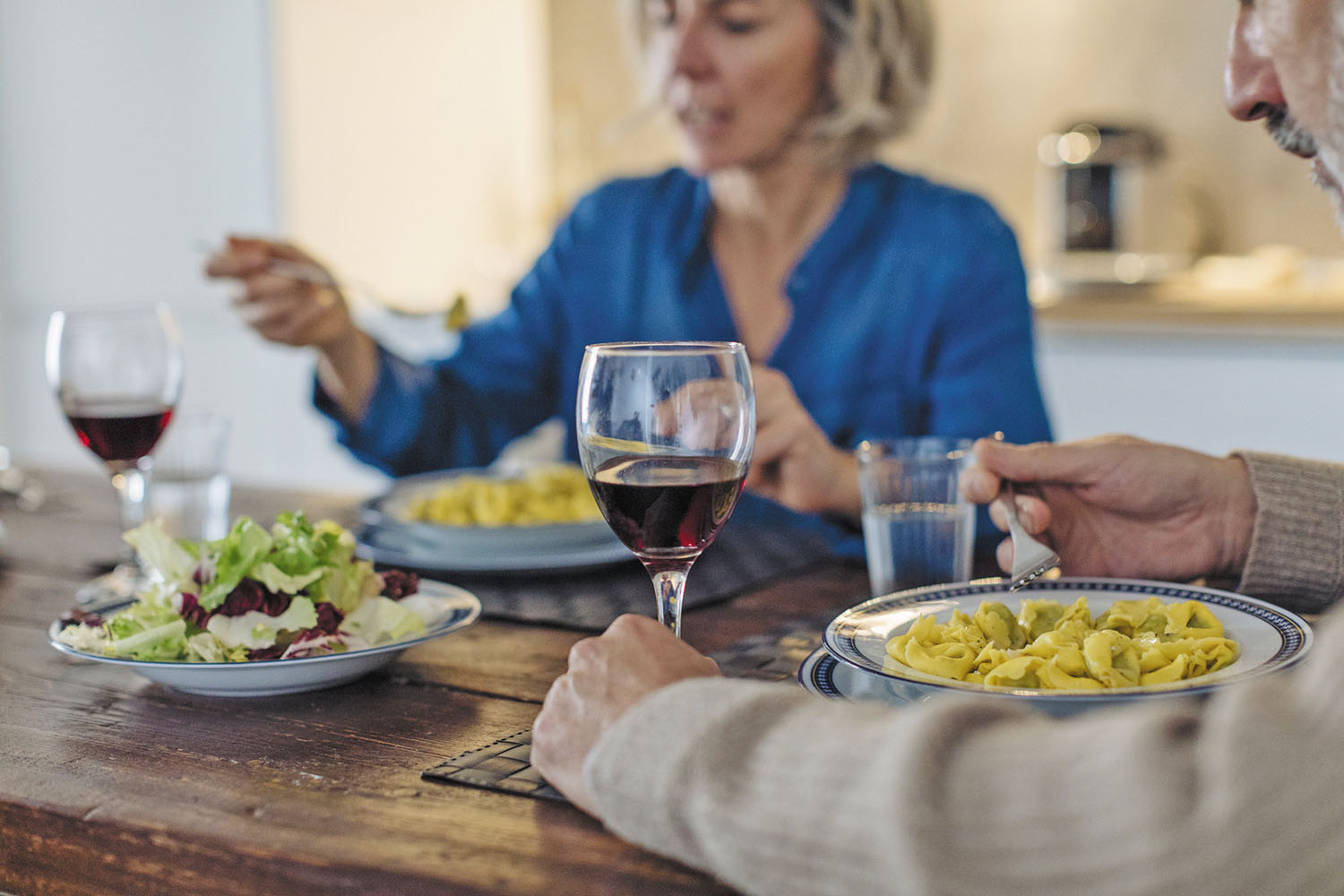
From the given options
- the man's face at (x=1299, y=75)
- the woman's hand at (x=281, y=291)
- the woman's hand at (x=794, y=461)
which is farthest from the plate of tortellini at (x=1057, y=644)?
the woman's hand at (x=281, y=291)

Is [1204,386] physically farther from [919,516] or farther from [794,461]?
[919,516]

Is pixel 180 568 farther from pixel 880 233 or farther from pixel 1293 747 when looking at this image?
pixel 880 233

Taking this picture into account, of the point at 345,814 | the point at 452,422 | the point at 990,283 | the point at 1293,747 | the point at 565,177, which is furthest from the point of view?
the point at 565,177

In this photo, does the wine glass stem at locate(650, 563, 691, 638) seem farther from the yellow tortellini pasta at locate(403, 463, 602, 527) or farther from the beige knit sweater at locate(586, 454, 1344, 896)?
the yellow tortellini pasta at locate(403, 463, 602, 527)

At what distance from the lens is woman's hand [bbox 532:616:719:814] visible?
27.0 inches

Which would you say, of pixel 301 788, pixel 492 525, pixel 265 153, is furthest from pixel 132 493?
pixel 265 153

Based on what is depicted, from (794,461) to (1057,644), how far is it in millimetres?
549

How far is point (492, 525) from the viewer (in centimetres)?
129

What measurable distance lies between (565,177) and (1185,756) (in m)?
3.91

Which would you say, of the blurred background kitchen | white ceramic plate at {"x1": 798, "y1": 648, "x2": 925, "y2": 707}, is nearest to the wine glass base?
white ceramic plate at {"x1": 798, "y1": 648, "x2": 925, "y2": 707}

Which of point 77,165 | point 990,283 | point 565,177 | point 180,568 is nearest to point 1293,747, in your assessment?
point 180,568

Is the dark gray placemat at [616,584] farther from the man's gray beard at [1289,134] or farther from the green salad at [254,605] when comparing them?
the man's gray beard at [1289,134]

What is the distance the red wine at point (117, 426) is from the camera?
3.84ft

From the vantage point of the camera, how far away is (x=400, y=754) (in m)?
0.78
